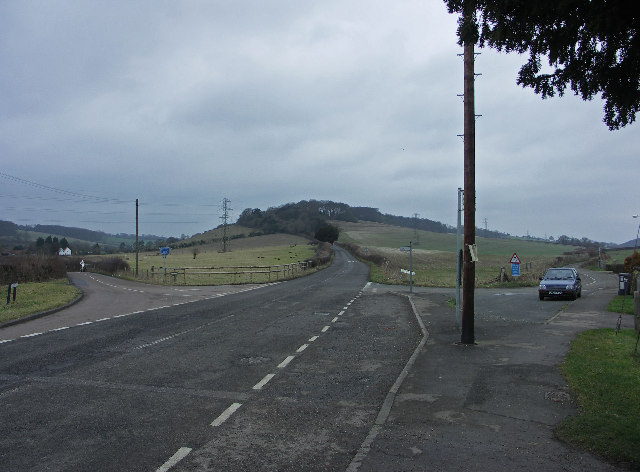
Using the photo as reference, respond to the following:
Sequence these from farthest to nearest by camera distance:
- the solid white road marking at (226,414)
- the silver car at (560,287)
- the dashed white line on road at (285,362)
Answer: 1. the silver car at (560,287)
2. the dashed white line on road at (285,362)
3. the solid white road marking at (226,414)

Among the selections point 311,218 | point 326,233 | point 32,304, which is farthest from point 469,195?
point 311,218

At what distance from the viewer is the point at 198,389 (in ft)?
24.6

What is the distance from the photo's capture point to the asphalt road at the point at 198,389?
16.6 feet

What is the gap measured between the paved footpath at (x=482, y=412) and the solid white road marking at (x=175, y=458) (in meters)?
1.64

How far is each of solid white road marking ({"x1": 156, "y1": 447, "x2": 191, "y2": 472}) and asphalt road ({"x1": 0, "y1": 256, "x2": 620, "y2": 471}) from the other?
19 mm

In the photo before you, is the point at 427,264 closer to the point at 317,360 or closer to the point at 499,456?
the point at 317,360

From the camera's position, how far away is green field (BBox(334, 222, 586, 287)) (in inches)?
1592

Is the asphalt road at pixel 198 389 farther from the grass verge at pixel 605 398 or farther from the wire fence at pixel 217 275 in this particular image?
the wire fence at pixel 217 275

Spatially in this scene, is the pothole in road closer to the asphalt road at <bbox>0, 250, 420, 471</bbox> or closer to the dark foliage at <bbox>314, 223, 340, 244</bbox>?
the asphalt road at <bbox>0, 250, 420, 471</bbox>

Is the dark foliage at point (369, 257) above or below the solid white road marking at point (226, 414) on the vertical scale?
above

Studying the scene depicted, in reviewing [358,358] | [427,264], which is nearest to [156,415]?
[358,358]

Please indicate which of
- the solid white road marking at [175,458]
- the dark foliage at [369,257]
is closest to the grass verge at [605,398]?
the solid white road marking at [175,458]

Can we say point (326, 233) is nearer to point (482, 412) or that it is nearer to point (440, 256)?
point (440, 256)

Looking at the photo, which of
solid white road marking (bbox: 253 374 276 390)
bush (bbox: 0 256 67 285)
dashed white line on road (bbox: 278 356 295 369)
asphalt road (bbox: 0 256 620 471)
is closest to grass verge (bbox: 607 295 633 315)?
asphalt road (bbox: 0 256 620 471)
